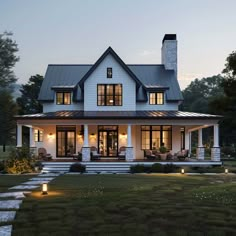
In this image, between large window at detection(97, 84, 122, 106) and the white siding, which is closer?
the white siding

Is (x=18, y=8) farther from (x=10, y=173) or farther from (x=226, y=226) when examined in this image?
(x=226, y=226)

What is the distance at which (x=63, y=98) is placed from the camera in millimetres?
29469

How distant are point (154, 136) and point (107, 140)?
3432 mm

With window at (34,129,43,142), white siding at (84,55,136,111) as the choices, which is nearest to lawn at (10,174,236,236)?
white siding at (84,55,136,111)

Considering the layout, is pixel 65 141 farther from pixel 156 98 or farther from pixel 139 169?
pixel 139 169

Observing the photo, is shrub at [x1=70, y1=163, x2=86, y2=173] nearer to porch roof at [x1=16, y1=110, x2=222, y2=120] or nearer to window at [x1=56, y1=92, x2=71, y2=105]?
porch roof at [x1=16, y1=110, x2=222, y2=120]

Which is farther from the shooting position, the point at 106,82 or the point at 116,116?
the point at 106,82

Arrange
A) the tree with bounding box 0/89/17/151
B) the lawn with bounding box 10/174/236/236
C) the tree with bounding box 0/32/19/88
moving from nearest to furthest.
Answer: the lawn with bounding box 10/174/236/236 → the tree with bounding box 0/32/19/88 → the tree with bounding box 0/89/17/151

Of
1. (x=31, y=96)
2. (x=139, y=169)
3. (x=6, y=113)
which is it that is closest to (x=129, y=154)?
(x=139, y=169)

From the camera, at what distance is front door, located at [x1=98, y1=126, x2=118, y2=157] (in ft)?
93.2

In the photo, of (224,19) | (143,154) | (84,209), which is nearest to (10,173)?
(143,154)

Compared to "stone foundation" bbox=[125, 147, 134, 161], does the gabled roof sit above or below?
above

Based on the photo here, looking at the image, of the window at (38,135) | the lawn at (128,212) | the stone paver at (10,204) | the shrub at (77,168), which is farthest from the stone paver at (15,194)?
the window at (38,135)

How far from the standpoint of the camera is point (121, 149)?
89.5 ft
